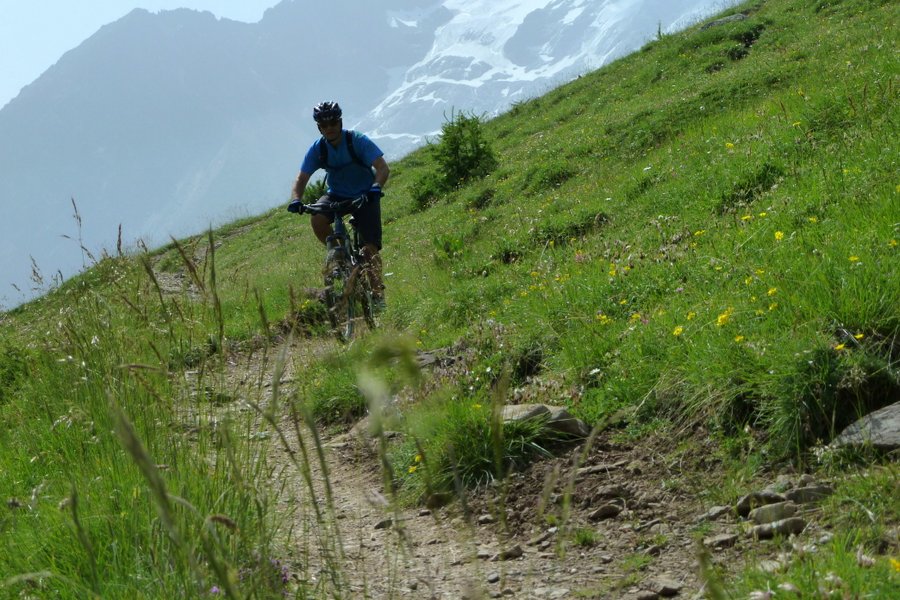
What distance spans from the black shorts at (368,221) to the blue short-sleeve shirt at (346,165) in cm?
16

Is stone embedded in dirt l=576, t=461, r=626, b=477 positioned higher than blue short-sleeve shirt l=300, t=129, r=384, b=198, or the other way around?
blue short-sleeve shirt l=300, t=129, r=384, b=198

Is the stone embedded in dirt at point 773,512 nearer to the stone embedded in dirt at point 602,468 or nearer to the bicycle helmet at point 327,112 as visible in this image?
the stone embedded in dirt at point 602,468

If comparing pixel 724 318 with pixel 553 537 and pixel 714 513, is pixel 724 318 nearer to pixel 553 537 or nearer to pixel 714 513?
pixel 714 513

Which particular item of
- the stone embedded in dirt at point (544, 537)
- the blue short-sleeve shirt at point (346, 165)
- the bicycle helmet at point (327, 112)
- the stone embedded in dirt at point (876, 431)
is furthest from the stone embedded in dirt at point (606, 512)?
the bicycle helmet at point (327, 112)

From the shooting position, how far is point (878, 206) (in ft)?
16.5

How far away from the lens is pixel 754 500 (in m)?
3.39

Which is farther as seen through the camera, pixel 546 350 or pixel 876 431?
pixel 546 350

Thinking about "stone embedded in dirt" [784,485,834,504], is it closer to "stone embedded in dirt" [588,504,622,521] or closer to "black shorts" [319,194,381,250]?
"stone embedded in dirt" [588,504,622,521]

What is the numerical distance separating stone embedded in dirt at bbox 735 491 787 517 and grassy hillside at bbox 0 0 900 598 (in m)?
0.18

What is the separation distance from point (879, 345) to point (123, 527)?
347 cm

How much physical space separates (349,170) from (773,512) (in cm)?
→ 700

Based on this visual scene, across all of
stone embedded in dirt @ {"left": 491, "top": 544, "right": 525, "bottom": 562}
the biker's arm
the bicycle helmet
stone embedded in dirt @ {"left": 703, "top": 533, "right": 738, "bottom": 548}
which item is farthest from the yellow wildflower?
the biker's arm

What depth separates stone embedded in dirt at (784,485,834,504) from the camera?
127 inches

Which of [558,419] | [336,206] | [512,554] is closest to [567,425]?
[558,419]
